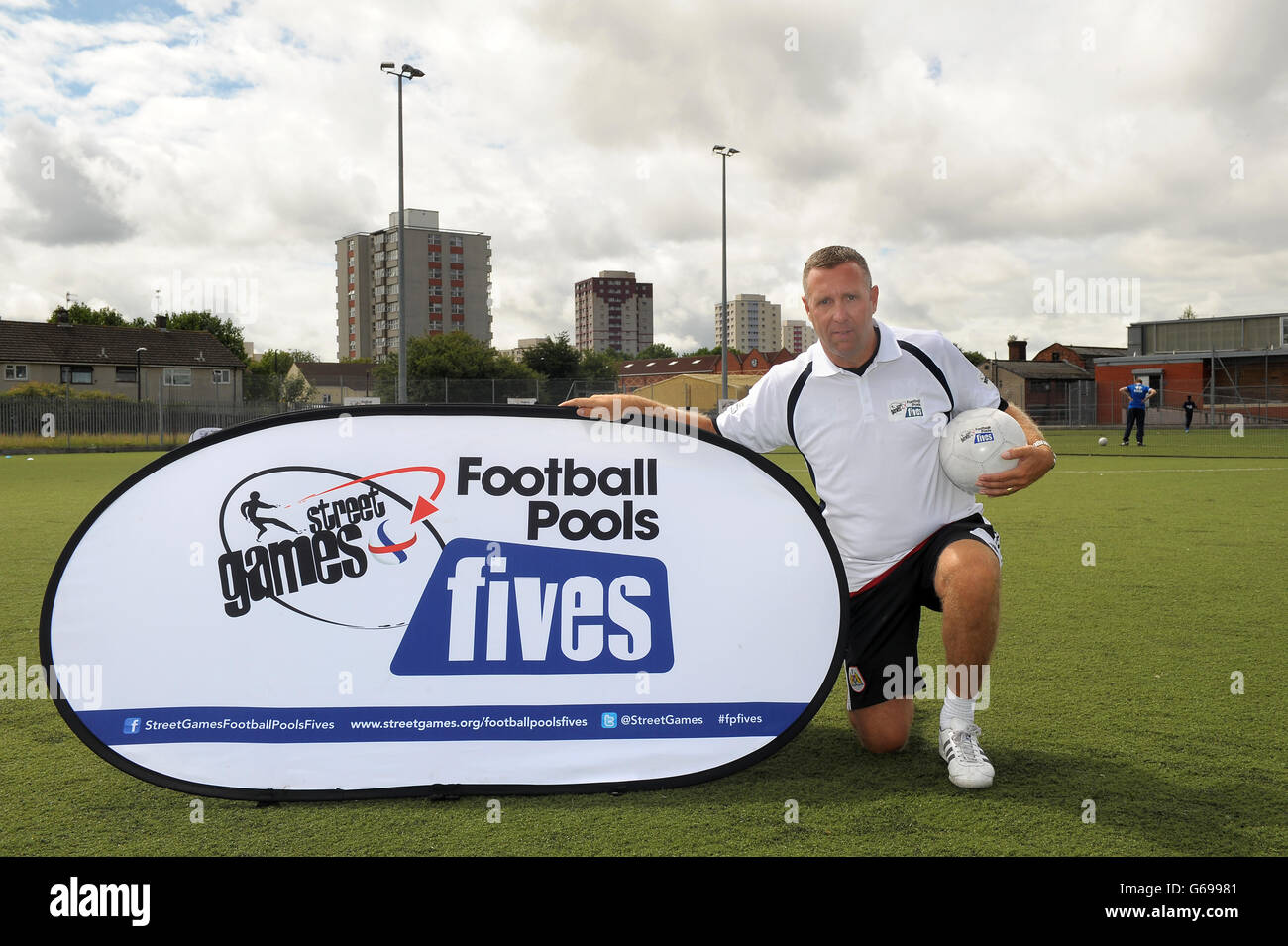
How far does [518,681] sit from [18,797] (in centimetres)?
155

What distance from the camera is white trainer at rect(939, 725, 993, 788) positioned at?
2.87 meters

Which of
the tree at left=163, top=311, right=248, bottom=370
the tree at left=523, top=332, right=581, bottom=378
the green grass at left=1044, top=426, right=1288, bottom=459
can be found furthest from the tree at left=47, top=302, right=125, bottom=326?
the green grass at left=1044, top=426, right=1288, bottom=459

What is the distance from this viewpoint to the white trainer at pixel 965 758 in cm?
287

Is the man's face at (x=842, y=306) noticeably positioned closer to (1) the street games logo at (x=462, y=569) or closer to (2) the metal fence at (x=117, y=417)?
(1) the street games logo at (x=462, y=569)

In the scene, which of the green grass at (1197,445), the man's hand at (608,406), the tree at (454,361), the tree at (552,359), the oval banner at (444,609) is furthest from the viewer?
the tree at (552,359)

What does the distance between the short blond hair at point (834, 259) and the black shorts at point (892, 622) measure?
3.16ft

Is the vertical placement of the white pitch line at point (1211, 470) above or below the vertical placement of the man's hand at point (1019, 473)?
above

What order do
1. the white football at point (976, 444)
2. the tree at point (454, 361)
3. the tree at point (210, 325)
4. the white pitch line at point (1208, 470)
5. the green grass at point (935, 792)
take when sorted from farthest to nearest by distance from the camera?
the tree at point (210, 325)
the tree at point (454, 361)
the white pitch line at point (1208, 470)
the white football at point (976, 444)
the green grass at point (935, 792)

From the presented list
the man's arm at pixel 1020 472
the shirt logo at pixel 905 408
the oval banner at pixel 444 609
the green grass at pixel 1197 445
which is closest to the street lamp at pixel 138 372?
the green grass at pixel 1197 445

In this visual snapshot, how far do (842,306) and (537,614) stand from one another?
4.80 feet

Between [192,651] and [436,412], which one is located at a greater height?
[436,412]
